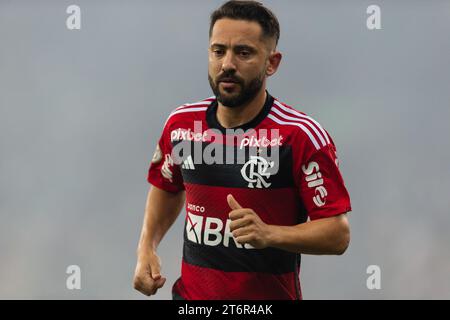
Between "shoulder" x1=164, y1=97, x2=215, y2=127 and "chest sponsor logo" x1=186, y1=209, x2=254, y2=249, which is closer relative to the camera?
"chest sponsor logo" x1=186, y1=209, x2=254, y2=249

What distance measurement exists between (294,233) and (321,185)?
32 cm

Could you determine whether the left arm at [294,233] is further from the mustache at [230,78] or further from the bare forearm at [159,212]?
the bare forearm at [159,212]

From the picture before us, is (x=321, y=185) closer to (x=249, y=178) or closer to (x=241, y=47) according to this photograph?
(x=249, y=178)

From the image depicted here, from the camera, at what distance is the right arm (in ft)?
13.3

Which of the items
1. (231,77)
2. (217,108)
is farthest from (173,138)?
(231,77)

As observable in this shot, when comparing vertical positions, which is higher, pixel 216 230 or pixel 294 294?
pixel 216 230

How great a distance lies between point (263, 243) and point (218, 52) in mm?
1111

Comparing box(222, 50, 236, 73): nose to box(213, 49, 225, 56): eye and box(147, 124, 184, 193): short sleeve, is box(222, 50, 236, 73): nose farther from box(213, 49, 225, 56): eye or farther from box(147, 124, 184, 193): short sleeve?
box(147, 124, 184, 193): short sleeve

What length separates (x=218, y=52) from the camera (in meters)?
3.81

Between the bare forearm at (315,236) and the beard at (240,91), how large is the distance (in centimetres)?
76

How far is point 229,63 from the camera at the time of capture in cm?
372

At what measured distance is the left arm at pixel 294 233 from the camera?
3.41 m

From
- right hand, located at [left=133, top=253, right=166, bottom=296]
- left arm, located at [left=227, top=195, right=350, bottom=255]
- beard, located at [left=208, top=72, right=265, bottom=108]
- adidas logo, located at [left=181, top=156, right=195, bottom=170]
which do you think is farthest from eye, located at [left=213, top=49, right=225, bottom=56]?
right hand, located at [left=133, top=253, right=166, bottom=296]
